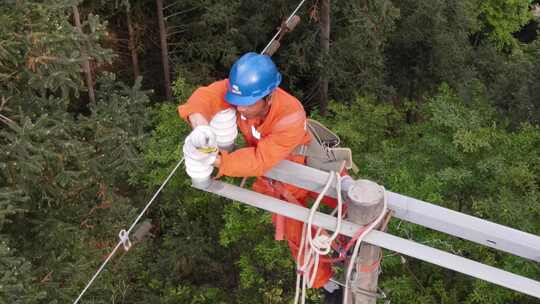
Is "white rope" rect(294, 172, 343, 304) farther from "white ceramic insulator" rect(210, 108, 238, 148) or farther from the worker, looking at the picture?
"white ceramic insulator" rect(210, 108, 238, 148)

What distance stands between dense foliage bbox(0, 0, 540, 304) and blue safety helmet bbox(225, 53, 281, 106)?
1.42 metres

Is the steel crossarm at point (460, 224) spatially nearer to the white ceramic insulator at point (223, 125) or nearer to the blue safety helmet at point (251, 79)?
the white ceramic insulator at point (223, 125)

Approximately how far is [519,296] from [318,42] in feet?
23.1

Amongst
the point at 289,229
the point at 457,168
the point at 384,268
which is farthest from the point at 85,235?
the point at 457,168

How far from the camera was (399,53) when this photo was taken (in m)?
16.5

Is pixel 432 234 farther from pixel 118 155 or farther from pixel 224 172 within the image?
pixel 224 172

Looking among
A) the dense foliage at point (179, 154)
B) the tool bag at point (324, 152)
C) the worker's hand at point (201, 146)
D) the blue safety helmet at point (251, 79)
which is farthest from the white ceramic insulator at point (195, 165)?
the dense foliage at point (179, 154)

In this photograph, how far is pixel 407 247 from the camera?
229 centimetres

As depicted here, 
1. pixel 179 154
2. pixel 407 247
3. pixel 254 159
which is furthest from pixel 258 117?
pixel 179 154

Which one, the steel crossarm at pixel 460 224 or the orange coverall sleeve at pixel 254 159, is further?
the orange coverall sleeve at pixel 254 159

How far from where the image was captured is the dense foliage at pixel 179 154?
5328 millimetres

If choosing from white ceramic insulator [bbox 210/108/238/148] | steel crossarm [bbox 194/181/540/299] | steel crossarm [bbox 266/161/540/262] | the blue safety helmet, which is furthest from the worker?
steel crossarm [bbox 266/161/540/262]

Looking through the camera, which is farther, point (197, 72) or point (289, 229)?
point (197, 72)

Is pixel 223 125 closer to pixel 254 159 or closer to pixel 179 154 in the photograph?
pixel 254 159
